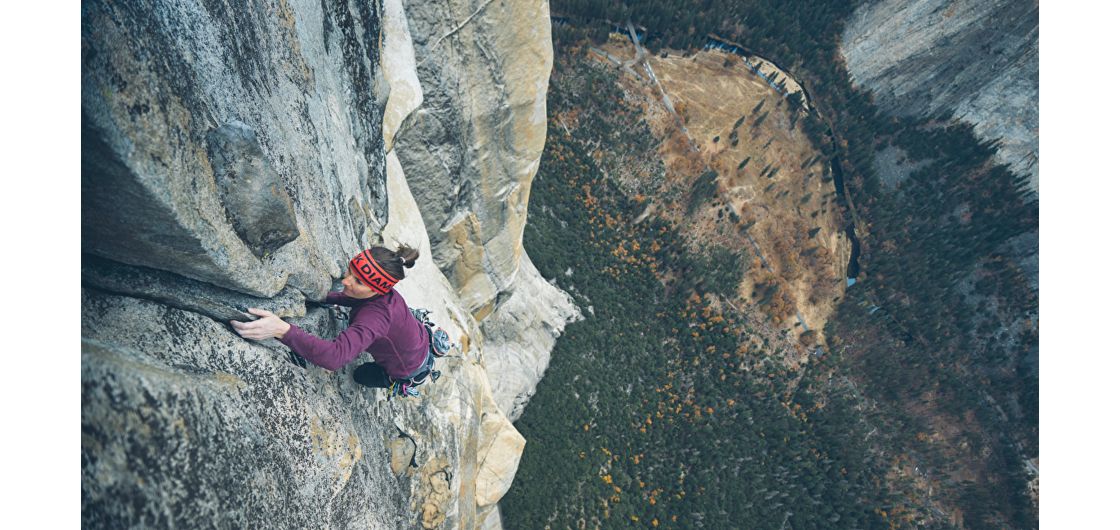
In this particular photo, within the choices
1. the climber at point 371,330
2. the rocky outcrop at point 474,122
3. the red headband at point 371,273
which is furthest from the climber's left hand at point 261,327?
the rocky outcrop at point 474,122

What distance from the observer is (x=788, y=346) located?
113 feet

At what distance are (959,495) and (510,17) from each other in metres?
41.9

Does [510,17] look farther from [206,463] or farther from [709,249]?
[709,249]

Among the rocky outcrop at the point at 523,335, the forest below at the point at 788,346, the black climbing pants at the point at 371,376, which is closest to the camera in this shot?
the black climbing pants at the point at 371,376

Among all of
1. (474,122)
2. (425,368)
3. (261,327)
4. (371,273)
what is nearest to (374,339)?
(371,273)

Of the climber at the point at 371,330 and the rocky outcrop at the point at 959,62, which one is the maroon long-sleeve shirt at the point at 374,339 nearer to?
the climber at the point at 371,330

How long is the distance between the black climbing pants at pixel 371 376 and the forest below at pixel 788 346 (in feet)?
60.4

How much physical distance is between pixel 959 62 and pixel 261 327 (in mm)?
47851

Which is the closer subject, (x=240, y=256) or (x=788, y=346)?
(x=240, y=256)

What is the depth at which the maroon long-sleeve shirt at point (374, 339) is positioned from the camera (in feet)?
14.6

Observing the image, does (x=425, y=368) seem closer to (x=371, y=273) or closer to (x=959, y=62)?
(x=371, y=273)

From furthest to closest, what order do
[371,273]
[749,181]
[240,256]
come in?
[749,181] < [371,273] < [240,256]

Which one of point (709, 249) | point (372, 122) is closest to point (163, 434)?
point (372, 122)

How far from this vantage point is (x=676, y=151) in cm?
3591
